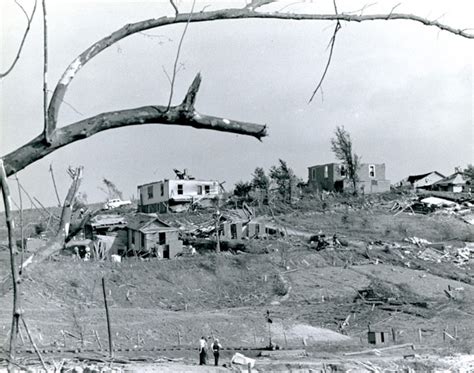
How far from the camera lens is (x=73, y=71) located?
219 centimetres

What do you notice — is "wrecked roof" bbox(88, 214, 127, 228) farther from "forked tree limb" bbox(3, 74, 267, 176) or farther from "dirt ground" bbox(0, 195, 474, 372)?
"forked tree limb" bbox(3, 74, 267, 176)

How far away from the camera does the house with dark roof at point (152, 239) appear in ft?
97.0

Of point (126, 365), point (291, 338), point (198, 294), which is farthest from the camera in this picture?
point (198, 294)

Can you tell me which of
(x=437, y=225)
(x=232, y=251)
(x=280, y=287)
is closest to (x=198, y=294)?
(x=280, y=287)

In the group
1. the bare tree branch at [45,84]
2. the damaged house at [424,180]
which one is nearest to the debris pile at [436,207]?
the damaged house at [424,180]

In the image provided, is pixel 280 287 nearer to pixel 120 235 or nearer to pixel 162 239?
pixel 162 239

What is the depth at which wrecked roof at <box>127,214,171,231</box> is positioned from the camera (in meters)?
30.2

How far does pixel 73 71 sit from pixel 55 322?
18.1 metres

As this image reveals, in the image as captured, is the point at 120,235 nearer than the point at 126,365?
No

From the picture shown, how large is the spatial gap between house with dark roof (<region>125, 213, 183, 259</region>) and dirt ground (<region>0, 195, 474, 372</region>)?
1.93 meters

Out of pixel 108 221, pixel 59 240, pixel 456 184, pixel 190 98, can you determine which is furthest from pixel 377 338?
pixel 456 184

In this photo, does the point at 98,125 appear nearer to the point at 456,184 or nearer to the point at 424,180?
the point at 456,184

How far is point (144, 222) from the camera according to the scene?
30328 mm

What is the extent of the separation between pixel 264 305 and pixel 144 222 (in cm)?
981
